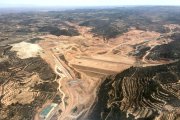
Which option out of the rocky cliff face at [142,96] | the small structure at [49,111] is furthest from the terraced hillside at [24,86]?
the rocky cliff face at [142,96]

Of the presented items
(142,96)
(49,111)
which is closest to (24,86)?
(49,111)

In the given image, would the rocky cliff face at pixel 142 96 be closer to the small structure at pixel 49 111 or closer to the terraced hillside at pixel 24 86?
the small structure at pixel 49 111

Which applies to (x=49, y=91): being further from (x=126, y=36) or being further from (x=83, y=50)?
(x=126, y=36)

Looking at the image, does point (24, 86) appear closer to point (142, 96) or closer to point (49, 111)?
point (49, 111)

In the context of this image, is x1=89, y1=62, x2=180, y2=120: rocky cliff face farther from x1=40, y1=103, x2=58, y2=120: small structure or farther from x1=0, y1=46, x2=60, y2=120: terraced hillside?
x1=0, y1=46, x2=60, y2=120: terraced hillside

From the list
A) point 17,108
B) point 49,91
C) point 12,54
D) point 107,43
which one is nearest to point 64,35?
point 107,43

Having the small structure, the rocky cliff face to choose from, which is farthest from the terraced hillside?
the rocky cliff face

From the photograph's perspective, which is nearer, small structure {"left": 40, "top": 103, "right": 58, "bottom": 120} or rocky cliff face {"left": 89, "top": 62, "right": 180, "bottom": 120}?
rocky cliff face {"left": 89, "top": 62, "right": 180, "bottom": 120}
